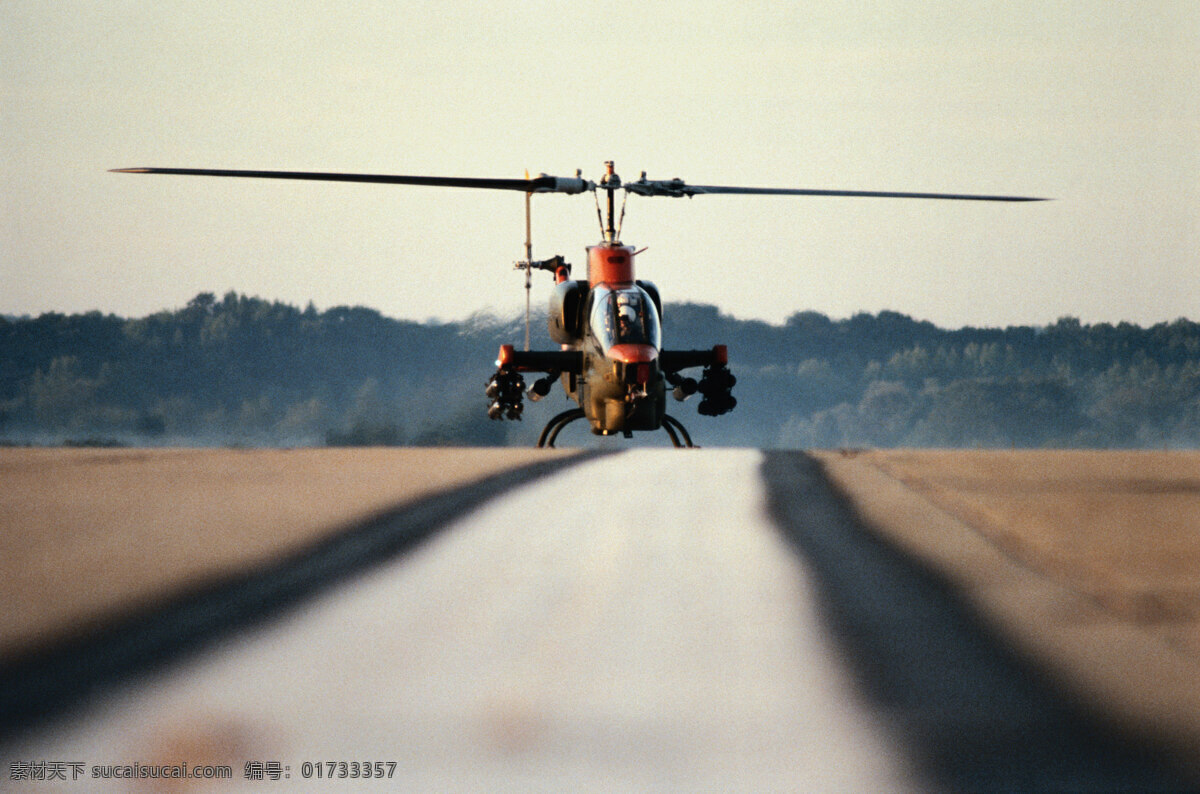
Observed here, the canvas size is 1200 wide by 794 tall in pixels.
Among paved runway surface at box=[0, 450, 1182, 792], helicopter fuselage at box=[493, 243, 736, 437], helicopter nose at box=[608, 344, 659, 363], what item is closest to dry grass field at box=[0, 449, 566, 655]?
paved runway surface at box=[0, 450, 1182, 792]

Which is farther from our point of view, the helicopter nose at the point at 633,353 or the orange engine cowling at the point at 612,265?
the orange engine cowling at the point at 612,265

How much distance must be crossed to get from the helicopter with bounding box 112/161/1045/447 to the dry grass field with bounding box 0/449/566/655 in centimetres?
374

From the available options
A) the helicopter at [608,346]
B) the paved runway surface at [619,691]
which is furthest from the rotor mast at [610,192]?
the paved runway surface at [619,691]

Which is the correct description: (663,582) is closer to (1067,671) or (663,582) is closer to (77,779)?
(1067,671)

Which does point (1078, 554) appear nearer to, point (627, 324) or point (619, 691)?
point (619, 691)

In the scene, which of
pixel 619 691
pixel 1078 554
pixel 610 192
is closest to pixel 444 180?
pixel 610 192

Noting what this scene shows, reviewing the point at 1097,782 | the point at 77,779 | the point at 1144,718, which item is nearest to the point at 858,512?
the point at 1144,718

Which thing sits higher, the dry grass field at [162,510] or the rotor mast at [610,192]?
the rotor mast at [610,192]

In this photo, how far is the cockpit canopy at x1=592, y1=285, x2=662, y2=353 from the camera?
2919 centimetres

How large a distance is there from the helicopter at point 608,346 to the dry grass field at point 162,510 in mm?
3740

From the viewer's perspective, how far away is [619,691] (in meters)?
8.34

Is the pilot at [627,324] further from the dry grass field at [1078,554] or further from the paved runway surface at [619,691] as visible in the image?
the paved runway surface at [619,691]

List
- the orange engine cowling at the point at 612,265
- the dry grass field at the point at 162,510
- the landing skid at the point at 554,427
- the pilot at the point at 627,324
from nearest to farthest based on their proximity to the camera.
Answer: the dry grass field at the point at 162,510
the pilot at the point at 627,324
the orange engine cowling at the point at 612,265
the landing skid at the point at 554,427

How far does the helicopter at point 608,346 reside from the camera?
29.1 metres
